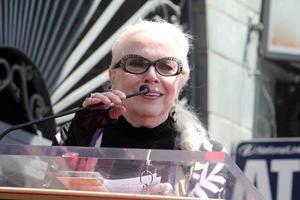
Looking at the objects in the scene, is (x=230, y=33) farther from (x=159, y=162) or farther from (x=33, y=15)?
(x=159, y=162)

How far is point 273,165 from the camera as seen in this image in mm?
7930

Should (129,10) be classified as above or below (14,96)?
above

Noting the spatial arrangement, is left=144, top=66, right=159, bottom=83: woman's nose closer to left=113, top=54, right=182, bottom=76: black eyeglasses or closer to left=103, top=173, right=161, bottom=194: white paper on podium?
left=113, top=54, right=182, bottom=76: black eyeglasses

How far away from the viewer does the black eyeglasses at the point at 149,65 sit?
9.04ft

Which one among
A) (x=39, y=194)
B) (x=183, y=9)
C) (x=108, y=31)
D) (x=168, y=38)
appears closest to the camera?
(x=39, y=194)

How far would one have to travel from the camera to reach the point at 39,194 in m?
2.09

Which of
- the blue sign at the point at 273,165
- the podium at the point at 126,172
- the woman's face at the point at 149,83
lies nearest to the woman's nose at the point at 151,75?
the woman's face at the point at 149,83

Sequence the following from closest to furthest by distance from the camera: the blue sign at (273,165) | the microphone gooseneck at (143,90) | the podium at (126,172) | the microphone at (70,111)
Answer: the podium at (126,172) < the microphone at (70,111) < the microphone gooseneck at (143,90) < the blue sign at (273,165)

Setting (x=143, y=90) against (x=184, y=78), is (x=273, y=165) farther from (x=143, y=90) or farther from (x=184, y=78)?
(x=143, y=90)

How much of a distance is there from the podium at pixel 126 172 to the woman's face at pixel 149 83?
54 cm

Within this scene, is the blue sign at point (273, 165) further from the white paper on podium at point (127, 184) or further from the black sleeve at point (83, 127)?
the white paper on podium at point (127, 184)

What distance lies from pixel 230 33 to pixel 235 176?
300 inches

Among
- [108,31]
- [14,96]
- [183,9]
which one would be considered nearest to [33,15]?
[14,96]

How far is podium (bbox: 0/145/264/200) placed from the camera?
2.17m
